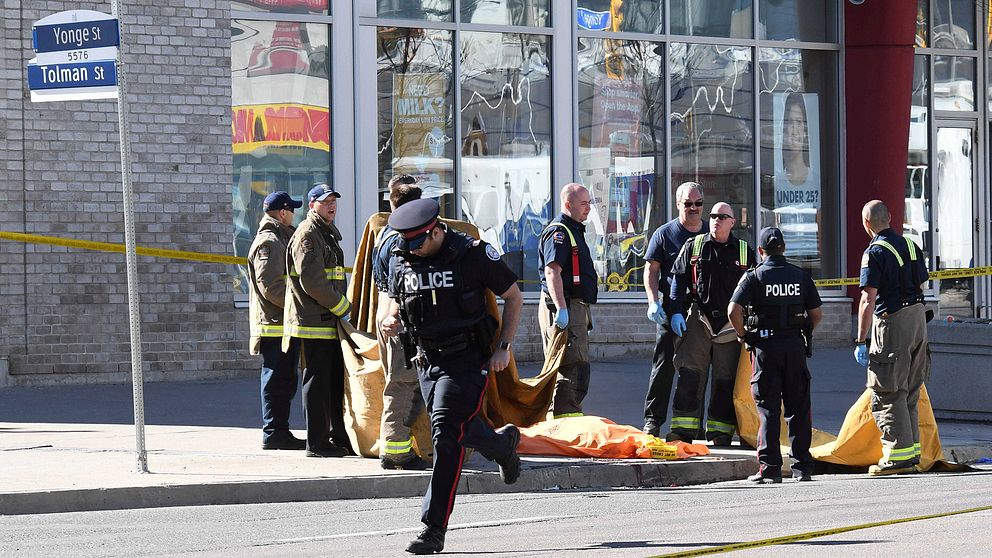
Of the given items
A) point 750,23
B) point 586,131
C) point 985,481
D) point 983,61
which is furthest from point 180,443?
point 983,61

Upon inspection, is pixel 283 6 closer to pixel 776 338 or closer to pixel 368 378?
pixel 368 378

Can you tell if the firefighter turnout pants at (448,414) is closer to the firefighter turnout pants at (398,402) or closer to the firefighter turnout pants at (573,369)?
the firefighter turnout pants at (398,402)

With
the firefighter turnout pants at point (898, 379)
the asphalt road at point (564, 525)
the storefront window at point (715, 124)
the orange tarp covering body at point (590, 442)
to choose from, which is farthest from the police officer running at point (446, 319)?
the storefront window at point (715, 124)

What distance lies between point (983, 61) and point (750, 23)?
4.14m

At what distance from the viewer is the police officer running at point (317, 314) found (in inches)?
397

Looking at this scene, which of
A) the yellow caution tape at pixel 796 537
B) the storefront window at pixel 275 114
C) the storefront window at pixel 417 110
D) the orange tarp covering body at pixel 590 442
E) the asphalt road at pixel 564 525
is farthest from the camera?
the storefront window at pixel 417 110

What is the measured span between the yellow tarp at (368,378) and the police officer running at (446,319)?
2.41 m

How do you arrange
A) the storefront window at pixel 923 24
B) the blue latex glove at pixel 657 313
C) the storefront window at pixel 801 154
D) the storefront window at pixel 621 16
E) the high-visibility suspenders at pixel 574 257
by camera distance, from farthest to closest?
1. the storefront window at pixel 923 24
2. the storefront window at pixel 801 154
3. the storefront window at pixel 621 16
4. the blue latex glove at pixel 657 313
5. the high-visibility suspenders at pixel 574 257

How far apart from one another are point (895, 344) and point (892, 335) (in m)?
0.07

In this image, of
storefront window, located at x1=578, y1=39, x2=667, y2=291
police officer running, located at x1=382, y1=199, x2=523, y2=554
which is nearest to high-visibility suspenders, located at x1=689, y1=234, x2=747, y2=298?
police officer running, located at x1=382, y1=199, x2=523, y2=554

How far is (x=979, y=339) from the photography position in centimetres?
1252

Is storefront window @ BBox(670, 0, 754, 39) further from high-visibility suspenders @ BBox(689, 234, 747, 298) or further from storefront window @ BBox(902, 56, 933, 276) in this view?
high-visibility suspenders @ BBox(689, 234, 747, 298)

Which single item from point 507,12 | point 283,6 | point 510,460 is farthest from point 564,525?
point 507,12

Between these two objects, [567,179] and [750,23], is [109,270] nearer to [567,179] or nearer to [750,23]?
[567,179]
